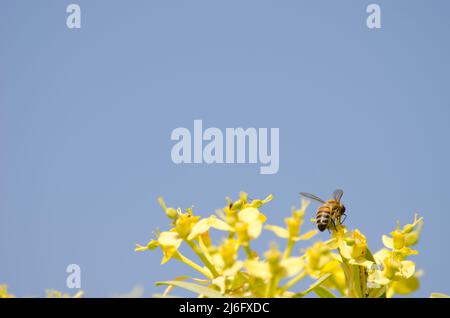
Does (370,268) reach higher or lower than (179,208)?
lower

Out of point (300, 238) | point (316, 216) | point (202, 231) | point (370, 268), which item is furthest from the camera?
point (316, 216)

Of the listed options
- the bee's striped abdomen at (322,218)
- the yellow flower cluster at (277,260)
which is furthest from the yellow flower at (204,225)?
the bee's striped abdomen at (322,218)

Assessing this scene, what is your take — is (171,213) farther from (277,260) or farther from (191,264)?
(277,260)

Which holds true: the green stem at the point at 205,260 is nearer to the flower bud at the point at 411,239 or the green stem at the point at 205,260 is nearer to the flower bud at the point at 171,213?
the flower bud at the point at 171,213

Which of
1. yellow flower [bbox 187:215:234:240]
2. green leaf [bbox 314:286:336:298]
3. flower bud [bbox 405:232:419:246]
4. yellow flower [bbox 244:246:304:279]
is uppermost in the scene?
yellow flower [bbox 187:215:234:240]

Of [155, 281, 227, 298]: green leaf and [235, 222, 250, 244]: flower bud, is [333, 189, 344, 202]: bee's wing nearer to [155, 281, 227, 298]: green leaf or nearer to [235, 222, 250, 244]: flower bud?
[155, 281, 227, 298]: green leaf

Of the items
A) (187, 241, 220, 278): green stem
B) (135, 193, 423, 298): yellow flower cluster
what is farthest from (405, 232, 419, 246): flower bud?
(187, 241, 220, 278): green stem
